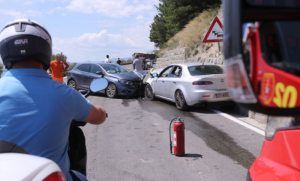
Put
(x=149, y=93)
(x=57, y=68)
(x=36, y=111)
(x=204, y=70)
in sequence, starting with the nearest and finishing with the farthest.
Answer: (x=36, y=111), (x=204, y=70), (x=57, y=68), (x=149, y=93)

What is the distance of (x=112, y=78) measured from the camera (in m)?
14.2

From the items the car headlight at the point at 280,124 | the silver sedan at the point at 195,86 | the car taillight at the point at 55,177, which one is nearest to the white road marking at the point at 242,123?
the silver sedan at the point at 195,86

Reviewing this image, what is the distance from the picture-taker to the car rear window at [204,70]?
9963mm

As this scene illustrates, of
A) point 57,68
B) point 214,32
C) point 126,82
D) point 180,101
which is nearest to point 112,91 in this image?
point 126,82

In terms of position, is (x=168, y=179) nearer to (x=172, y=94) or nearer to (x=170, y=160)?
(x=170, y=160)

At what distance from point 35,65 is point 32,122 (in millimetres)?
388

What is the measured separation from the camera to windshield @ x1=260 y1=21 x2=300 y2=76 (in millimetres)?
944

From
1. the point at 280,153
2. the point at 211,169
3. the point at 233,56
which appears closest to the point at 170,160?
the point at 211,169

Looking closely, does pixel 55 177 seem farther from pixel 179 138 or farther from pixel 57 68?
pixel 57 68

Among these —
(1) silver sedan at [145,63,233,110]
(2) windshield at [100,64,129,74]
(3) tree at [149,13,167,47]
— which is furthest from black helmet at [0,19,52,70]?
(3) tree at [149,13,167,47]

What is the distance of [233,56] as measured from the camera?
994 millimetres

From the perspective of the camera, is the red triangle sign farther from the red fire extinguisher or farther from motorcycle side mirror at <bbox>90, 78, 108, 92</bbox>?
motorcycle side mirror at <bbox>90, 78, 108, 92</bbox>

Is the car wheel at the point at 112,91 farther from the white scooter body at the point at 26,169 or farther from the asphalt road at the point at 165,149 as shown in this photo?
the white scooter body at the point at 26,169

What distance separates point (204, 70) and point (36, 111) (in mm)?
8614
